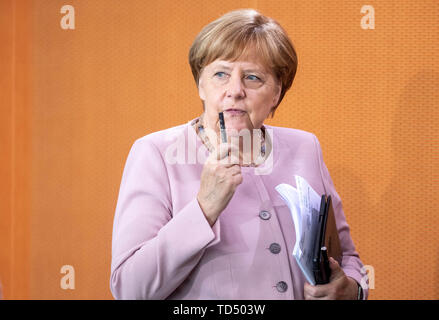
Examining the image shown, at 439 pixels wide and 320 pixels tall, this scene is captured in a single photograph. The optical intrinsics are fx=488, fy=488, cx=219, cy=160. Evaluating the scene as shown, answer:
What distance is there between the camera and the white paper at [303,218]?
1.12m

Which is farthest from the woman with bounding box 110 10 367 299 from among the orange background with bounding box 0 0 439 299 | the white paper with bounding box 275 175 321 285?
the orange background with bounding box 0 0 439 299

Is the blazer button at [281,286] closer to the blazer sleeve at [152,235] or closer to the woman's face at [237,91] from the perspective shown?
the blazer sleeve at [152,235]

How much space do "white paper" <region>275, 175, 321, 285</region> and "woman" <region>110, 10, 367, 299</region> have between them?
0.12 metres

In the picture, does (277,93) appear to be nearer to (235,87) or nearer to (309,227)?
Answer: (235,87)

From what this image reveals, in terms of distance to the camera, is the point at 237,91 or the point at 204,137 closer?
the point at 237,91

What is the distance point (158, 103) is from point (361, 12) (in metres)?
1.01

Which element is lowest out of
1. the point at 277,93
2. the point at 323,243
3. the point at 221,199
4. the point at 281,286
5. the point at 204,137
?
the point at 281,286

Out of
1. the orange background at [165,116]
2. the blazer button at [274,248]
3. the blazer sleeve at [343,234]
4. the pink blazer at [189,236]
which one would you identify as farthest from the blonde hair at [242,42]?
the orange background at [165,116]

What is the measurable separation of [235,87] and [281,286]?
0.54 m

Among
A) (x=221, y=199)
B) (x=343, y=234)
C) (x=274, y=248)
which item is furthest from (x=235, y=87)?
(x=343, y=234)

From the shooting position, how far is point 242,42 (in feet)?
4.36
